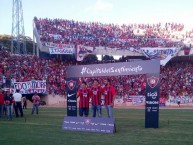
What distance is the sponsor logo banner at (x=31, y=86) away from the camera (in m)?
37.6

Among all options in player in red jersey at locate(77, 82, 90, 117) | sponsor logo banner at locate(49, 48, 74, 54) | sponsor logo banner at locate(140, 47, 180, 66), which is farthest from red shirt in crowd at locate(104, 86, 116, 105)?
sponsor logo banner at locate(140, 47, 180, 66)

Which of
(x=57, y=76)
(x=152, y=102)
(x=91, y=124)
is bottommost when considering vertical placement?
(x=91, y=124)

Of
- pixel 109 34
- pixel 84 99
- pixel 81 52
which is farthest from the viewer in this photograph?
pixel 109 34

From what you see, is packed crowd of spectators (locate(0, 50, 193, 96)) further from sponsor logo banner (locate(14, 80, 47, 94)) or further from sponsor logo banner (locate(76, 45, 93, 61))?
sponsor logo banner (locate(76, 45, 93, 61))

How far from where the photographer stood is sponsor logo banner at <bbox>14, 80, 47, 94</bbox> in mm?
37562

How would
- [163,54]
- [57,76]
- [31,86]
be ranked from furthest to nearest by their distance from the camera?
[163,54]
[57,76]
[31,86]

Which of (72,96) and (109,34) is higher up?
(109,34)

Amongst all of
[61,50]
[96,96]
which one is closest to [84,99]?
[96,96]

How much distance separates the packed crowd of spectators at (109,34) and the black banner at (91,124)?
109ft

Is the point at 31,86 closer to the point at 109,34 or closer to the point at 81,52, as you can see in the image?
the point at 81,52

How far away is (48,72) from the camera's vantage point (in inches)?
1772

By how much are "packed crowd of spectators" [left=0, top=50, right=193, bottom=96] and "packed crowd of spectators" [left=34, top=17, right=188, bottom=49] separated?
3.60m

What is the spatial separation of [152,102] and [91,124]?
3.02 meters

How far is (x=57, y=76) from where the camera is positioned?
4494 centimetres
